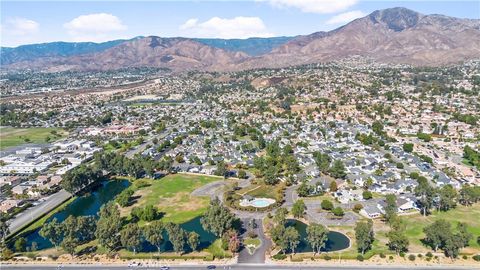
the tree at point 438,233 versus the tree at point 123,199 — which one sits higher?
the tree at point 438,233

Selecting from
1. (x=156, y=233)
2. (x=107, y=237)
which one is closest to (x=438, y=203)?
(x=156, y=233)

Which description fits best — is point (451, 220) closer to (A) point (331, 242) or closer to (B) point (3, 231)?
(A) point (331, 242)

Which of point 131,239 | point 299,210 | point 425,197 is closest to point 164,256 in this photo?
point 131,239

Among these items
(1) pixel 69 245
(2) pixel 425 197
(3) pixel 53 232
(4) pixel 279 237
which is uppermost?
(2) pixel 425 197

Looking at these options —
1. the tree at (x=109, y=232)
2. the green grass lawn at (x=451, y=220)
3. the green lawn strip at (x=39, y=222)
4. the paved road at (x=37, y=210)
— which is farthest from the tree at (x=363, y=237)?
the paved road at (x=37, y=210)

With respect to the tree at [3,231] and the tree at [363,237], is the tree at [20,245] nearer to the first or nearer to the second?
the tree at [3,231]

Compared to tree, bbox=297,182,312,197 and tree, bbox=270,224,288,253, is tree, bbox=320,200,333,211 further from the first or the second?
tree, bbox=270,224,288,253

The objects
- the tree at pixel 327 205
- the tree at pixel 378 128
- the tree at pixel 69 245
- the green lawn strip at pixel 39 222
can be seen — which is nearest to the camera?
the tree at pixel 69 245

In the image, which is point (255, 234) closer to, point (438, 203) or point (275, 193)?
point (275, 193)
